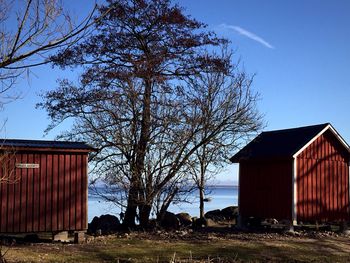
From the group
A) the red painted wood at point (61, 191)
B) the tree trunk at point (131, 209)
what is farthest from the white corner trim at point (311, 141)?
the red painted wood at point (61, 191)

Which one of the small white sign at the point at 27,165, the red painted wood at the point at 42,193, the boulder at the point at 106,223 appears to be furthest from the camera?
the boulder at the point at 106,223

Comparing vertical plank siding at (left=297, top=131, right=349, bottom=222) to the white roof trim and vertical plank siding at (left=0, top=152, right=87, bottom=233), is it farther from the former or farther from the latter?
vertical plank siding at (left=0, top=152, right=87, bottom=233)

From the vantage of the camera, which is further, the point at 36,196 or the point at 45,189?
the point at 45,189

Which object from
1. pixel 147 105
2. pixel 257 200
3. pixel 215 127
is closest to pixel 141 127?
pixel 147 105

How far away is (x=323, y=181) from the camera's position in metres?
22.3

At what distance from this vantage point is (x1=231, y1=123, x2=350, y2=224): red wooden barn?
21.5 m

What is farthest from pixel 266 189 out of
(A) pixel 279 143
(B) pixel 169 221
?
(B) pixel 169 221

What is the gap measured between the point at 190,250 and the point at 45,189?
15.4 feet

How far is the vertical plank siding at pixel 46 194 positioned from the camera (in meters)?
16.4

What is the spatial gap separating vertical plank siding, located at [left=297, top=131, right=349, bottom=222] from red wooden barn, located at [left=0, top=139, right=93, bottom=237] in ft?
28.0

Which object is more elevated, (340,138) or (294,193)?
(340,138)

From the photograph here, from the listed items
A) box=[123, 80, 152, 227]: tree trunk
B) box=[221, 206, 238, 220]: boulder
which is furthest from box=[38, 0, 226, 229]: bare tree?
box=[221, 206, 238, 220]: boulder

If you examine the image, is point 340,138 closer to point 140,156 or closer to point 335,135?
point 335,135

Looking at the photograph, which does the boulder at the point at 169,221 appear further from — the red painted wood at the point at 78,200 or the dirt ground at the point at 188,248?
the red painted wood at the point at 78,200
